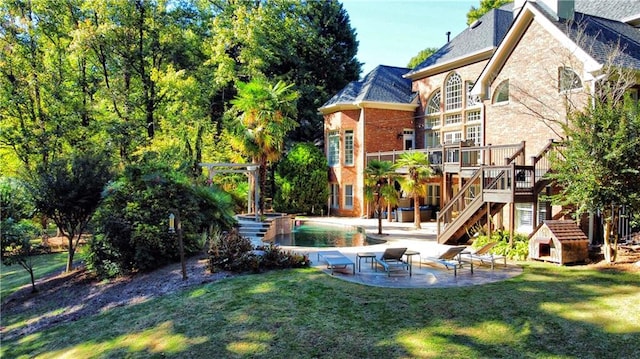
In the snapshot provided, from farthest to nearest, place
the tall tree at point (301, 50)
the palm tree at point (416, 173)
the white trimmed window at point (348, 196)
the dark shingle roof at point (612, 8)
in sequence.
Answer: the tall tree at point (301, 50) < the white trimmed window at point (348, 196) < the palm tree at point (416, 173) < the dark shingle roof at point (612, 8)

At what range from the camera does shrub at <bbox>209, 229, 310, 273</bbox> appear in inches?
434

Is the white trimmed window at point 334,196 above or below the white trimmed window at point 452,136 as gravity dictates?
below

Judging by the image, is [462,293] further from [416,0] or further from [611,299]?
[416,0]

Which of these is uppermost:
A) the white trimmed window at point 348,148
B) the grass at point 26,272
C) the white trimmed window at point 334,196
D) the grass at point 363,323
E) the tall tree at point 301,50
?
the tall tree at point 301,50

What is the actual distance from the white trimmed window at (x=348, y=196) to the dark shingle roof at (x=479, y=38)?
8702 mm

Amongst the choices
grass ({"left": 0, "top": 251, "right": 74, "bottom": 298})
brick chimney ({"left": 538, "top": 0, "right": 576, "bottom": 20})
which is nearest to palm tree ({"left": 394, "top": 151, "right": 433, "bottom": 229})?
brick chimney ({"left": 538, "top": 0, "right": 576, "bottom": 20})

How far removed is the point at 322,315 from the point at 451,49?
2144cm

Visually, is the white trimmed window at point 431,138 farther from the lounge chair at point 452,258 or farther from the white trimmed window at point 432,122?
the lounge chair at point 452,258

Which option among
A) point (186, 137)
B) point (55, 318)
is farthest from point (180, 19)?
point (55, 318)

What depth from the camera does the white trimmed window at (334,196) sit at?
28073 mm

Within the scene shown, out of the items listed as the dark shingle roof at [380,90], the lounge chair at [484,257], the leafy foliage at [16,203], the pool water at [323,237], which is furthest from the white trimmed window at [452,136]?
the leafy foliage at [16,203]

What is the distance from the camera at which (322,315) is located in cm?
780

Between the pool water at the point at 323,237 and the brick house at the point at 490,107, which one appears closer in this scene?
the brick house at the point at 490,107

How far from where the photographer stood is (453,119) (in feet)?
80.4
